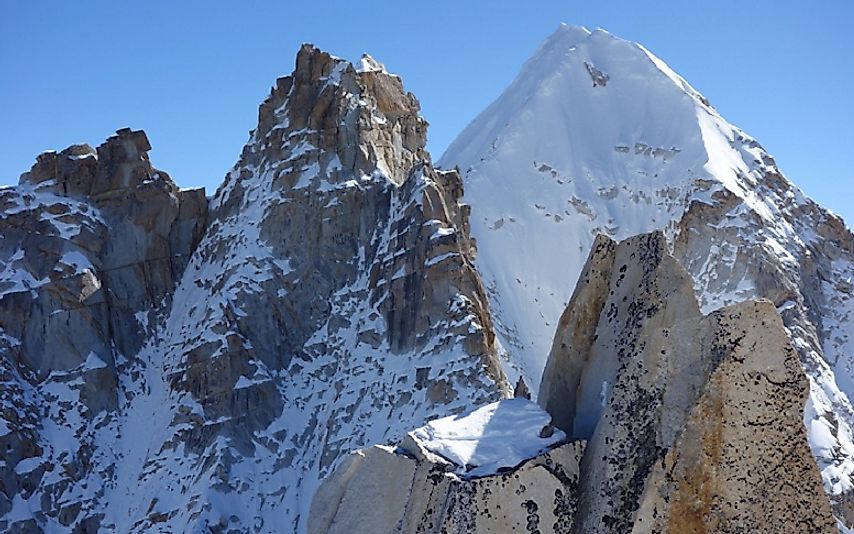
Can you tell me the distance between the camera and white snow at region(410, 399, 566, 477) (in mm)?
11695

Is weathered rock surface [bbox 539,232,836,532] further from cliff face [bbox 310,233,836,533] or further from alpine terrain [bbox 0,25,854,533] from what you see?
alpine terrain [bbox 0,25,854,533]

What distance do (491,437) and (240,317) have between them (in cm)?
9300

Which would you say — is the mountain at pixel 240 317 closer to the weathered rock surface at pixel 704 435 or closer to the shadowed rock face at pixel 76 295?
the shadowed rock face at pixel 76 295

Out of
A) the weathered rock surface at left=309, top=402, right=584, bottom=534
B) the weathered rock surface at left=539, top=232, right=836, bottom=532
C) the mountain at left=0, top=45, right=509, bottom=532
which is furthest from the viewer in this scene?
the mountain at left=0, top=45, right=509, bottom=532

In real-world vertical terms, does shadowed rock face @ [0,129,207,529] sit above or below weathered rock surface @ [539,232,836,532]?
above

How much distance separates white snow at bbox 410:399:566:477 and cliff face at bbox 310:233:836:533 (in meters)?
0.02

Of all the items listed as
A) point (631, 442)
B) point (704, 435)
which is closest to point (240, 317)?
point (631, 442)

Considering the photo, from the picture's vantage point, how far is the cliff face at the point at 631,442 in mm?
10250

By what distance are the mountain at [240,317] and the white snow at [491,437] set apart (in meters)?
72.0

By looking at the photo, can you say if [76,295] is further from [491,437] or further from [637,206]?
[491,437]

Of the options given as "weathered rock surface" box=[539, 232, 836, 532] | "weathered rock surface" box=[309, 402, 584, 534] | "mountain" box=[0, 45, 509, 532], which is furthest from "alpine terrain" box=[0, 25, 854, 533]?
"weathered rock surface" box=[539, 232, 836, 532]

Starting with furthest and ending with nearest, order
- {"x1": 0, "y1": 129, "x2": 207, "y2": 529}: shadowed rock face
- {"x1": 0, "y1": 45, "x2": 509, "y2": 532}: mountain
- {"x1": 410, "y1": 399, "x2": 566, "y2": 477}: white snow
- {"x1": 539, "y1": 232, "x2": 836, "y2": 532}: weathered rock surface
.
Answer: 1. {"x1": 0, "y1": 129, "x2": 207, "y2": 529}: shadowed rock face
2. {"x1": 0, "y1": 45, "x2": 509, "y2": 532}: mountain
3. {"x1": 410, "y1": 399, "x2": 566, "y2": 477}: white snow
4. {"x1": 539, "y1": 232, "x2": 836, "y2": 532}: weathered rock surface

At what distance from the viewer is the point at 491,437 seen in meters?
12.2

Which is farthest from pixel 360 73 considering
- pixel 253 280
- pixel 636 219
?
pixel 636 219
